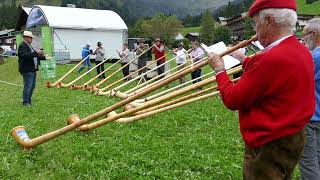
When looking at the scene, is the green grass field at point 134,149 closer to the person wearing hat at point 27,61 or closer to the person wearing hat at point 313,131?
the person wearing hat at point 27,61

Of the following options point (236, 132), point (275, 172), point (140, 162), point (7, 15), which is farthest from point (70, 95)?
point (7, 15)

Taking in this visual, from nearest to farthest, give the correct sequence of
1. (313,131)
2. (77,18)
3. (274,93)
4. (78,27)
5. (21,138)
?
(274,93), (313,131), (21,138), (78,27), (77,18)

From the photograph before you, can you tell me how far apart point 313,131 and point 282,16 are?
5.45 feet

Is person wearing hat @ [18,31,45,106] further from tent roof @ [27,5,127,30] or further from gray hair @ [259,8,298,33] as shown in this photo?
tent roof @ [27,5,127,30]

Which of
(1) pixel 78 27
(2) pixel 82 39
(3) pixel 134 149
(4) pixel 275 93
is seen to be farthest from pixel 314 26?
(2) pixel 82 39

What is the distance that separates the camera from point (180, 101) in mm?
8828

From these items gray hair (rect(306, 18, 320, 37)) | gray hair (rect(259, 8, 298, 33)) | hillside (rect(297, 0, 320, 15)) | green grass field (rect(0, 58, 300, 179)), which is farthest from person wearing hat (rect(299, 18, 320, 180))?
hillside (rect(297, 0, 320, 15))

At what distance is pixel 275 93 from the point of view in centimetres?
297

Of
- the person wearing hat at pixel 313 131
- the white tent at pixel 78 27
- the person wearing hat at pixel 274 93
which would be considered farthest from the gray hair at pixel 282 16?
the white tent at pixel 78 27

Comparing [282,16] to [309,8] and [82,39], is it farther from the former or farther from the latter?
[309,8]

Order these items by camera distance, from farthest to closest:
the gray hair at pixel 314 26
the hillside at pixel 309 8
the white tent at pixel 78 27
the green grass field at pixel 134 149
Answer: the hillside at pixel 309 8 < the white tent at pixel 78 27 < the green grass field at pixel 134 149 < the gray hair at pixel 314 26

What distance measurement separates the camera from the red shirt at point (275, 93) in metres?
2.92

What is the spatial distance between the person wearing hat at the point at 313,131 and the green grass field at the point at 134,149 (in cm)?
157

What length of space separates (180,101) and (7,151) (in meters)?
3.58
